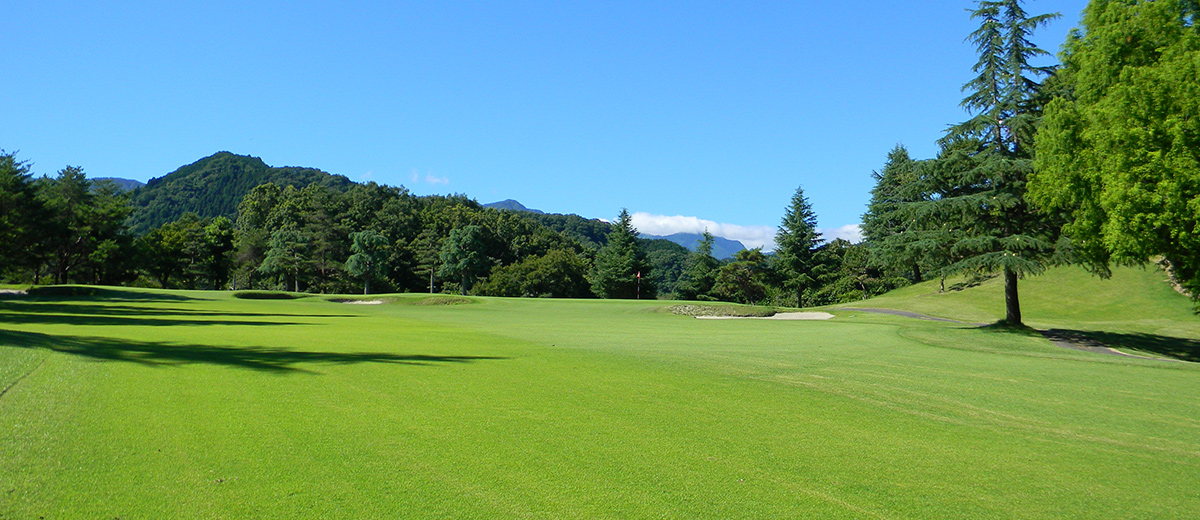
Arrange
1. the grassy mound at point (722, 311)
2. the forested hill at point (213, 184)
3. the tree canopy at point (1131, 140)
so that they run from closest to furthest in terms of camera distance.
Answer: the tree canopy at point (1131, 140)
the grassy mound at point (722, 311)
the forested hill at point (213, 184)

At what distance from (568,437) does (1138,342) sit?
2186cm

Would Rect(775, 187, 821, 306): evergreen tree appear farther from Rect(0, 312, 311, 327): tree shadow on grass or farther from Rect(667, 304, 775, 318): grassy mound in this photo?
Rect(0, 312, 311, 327): tree shadow on grass

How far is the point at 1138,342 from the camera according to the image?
1977cm

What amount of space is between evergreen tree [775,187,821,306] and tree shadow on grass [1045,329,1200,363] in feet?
158

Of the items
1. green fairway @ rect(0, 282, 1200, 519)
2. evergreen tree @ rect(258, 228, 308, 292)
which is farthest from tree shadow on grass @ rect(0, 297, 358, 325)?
evergreen tree @ rect(258, 228, 308, 292)

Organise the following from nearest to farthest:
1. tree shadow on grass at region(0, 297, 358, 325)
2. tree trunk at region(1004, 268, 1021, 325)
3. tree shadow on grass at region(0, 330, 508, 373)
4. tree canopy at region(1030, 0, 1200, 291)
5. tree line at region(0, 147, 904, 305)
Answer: tree shadow on grass at region(0, 330, 508, 373) < tree canopy at region(1030, 0, 1200, 291) < tree shadow on grass at region(0, 297, 358, 325) < tree trunk at region(1004, 268, 1021, 325) < tree line at region(0, 147, 904, 305)

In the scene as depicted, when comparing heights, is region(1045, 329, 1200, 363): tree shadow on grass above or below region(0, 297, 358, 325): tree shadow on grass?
below

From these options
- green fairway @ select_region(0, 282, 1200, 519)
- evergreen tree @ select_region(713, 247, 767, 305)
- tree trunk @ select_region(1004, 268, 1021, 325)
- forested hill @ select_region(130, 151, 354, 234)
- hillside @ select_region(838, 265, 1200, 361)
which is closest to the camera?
green fairway @ select_region(0, 282, 1200, 519)

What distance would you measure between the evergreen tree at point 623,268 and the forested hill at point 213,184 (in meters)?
96.8

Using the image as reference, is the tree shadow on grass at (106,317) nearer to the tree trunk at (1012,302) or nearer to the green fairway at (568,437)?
the green fairway at (568,437)

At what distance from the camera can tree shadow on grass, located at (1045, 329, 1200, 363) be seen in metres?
18.7

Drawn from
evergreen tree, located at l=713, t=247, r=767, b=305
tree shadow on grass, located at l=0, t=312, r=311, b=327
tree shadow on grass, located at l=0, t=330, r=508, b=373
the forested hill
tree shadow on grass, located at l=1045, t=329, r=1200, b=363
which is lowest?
tree shadow on grass, located at l=1045, t=329, r=1200, b=363

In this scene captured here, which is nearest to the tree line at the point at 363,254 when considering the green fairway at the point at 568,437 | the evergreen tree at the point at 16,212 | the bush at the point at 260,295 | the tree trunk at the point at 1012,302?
the evergreen tree at the point at 16,212

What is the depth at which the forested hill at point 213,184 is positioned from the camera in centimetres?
16075
